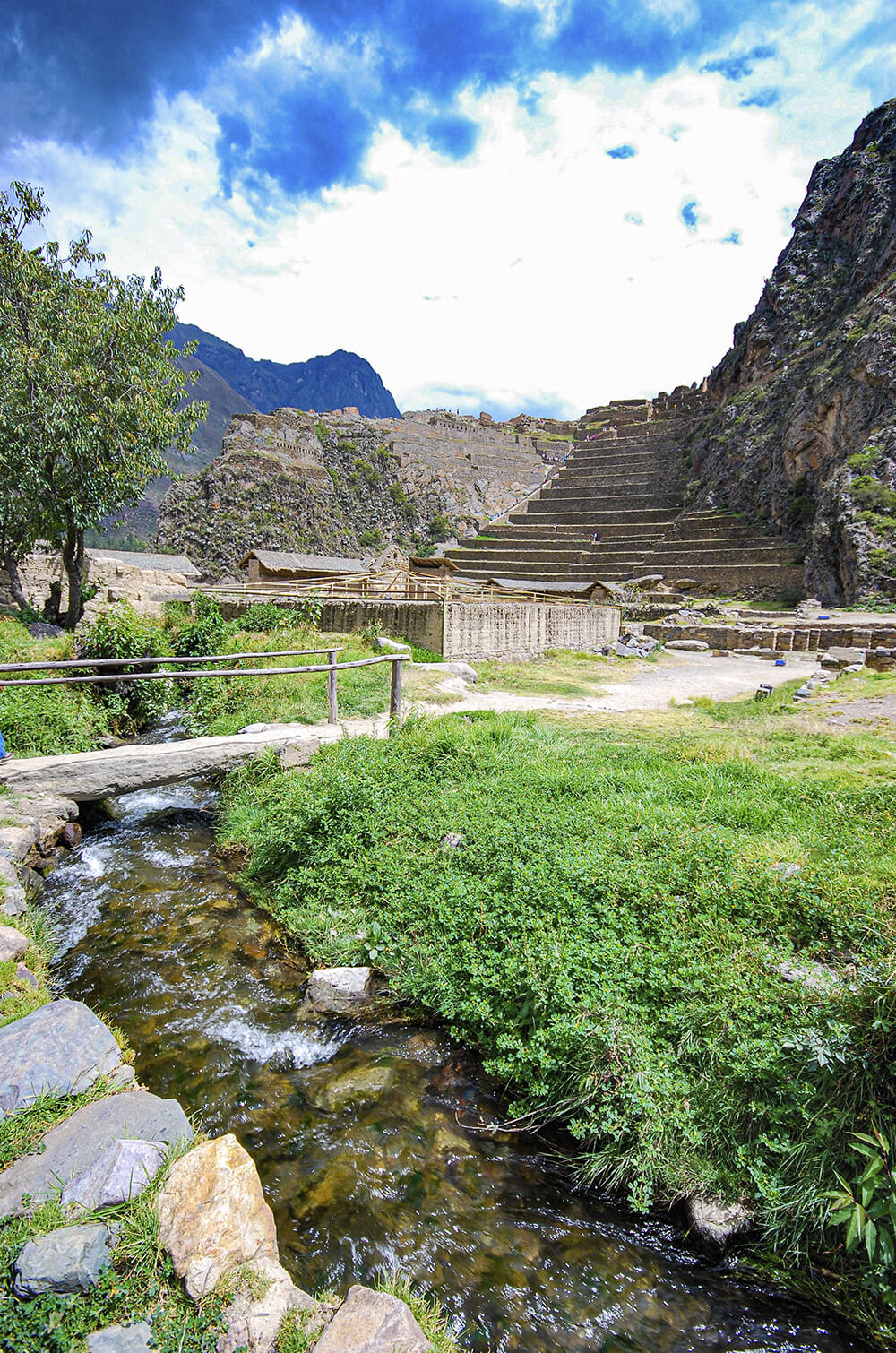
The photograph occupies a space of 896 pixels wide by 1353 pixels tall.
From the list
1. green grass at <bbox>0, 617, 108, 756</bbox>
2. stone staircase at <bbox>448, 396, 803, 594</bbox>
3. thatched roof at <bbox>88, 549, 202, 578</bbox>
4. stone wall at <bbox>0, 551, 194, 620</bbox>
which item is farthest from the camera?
stone staircase at <bbox>448, 396, 803, 594</bbox>

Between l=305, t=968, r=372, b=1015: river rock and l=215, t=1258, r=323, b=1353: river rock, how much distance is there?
6.42ft

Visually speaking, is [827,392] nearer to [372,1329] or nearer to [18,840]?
[18,840]

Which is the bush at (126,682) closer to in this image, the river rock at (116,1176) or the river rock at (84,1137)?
the river rock at (84,1137)

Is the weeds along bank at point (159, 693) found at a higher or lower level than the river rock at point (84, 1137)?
higher

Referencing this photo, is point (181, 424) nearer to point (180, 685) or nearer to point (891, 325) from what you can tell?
point (180, 685)

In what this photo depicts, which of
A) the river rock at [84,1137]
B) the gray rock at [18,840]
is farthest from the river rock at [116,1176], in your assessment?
the gray rock at [18,840]

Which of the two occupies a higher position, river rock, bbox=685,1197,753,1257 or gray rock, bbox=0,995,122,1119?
gray rock, bbox=0,995,122,1119

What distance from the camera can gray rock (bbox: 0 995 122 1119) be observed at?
2.73 m

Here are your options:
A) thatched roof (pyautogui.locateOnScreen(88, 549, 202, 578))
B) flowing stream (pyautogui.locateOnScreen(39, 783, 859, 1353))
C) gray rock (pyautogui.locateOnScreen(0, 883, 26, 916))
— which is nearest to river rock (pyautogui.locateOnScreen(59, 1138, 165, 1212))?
flowing stream (pyautogui.locateOnScreen(39, 783, 859, 1353))

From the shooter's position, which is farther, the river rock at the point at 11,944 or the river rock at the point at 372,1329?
the river rock at the point at 11,944

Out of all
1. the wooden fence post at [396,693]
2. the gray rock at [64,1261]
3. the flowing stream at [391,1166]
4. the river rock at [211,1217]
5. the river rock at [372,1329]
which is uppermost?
the wooden fence post at [396,693]

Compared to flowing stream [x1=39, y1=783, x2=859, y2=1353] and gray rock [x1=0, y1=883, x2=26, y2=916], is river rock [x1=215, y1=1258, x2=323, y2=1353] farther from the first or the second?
gray rock [x1=0, y1=883, x2=26, y2=916]

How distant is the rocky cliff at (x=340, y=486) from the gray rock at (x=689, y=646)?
37.2m

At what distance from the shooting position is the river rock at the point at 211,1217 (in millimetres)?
2191
